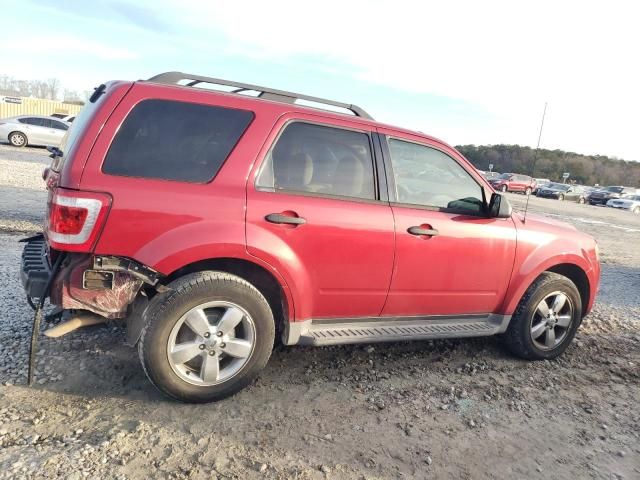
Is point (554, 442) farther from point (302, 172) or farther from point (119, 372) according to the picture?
point (119, 372)

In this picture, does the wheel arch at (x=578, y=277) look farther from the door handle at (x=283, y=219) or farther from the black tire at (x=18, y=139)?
the black tire at (x=18, y=139)

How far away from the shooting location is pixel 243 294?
2953 mm

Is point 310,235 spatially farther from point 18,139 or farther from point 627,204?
point 627,204

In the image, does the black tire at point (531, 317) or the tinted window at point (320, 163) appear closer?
the tinted window at point (320, 163)

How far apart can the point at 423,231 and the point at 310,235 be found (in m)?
0.90

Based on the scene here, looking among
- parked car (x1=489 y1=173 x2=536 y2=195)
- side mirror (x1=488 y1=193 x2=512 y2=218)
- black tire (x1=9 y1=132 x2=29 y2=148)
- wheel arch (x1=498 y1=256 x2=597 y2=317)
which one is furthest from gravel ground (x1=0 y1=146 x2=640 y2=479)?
parked car (x1=489 y1=173 x2=536 y2=195)

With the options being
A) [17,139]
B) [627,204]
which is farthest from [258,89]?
[627,204]

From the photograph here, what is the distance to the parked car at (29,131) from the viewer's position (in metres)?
19.3

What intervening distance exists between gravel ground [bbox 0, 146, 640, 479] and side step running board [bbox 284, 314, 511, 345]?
12.6 inches

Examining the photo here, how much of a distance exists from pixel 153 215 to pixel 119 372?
1248 millimetres

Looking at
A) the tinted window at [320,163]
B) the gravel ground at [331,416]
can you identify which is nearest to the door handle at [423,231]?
the tinted window at [320,163]

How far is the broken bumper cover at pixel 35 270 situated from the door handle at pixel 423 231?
2402 millimetres

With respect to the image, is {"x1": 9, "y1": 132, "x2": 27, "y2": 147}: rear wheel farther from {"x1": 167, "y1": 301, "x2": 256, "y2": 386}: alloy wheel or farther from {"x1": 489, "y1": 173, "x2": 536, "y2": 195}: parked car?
{"x1": 489, "y1": 173, "x2": 536, "y2": 195}: parked car

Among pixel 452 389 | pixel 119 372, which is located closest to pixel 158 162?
pixel 119 372
